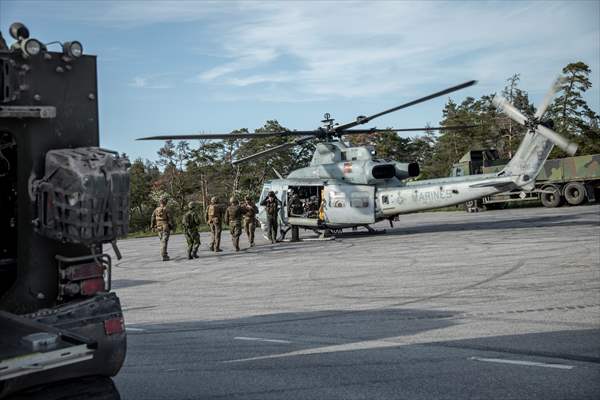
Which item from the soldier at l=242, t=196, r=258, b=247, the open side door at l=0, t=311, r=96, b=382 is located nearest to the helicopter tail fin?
the soldier at l=242, t=196, r=258, b=247

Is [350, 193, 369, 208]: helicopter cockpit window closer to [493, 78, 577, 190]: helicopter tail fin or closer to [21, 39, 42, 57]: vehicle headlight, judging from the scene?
[493, 78, 577, 190]: helicopter tail fin

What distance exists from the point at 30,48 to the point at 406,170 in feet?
58.2

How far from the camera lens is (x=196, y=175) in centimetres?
5403

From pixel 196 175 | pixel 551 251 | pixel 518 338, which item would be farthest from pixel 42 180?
pixel 196 175

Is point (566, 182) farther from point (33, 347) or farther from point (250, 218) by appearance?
point (33, 347)

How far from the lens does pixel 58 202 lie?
154 inches

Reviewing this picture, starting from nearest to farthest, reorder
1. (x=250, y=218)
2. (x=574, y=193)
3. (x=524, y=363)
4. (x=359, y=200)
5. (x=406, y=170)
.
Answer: (x=524, y=363), (x=359, y=200), (x=406, y=170), (x=250, y=218), (x=574, y=193)

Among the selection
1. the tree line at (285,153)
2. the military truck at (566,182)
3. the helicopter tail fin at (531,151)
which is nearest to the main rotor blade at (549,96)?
the helicopter tail fin at (531,151)

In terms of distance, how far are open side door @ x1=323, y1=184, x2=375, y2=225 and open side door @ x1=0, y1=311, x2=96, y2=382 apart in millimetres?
17189

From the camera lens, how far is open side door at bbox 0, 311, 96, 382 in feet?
10.5

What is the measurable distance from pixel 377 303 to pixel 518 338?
2971 mm

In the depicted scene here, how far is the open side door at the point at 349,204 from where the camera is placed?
20594 mm

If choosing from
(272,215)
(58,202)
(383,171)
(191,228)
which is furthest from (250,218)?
(58,202)

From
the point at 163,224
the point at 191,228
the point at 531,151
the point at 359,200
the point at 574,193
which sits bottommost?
the point at 191,228
